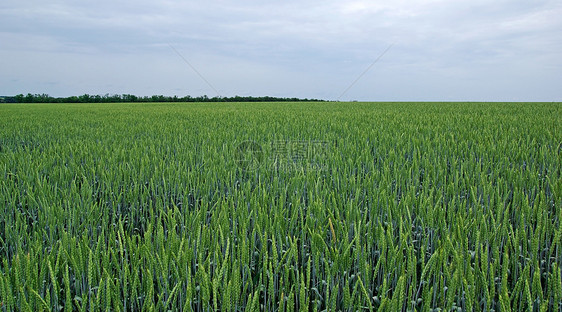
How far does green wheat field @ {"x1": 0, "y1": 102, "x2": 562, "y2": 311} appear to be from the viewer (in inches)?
49.9

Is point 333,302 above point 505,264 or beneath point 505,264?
beneath

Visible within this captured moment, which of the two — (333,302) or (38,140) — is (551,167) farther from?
(38,140)

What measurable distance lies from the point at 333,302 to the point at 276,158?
7.65ft

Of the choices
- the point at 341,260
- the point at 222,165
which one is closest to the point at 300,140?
the point at 222,165

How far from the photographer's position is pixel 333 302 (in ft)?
4.04

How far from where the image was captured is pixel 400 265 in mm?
1447

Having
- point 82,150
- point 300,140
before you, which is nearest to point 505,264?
point 300,140

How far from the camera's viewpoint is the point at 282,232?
5.53 ft

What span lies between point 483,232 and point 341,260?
2.34ft

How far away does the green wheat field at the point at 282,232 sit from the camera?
1.27 meters

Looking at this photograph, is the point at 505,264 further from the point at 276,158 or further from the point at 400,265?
the point at 276,158

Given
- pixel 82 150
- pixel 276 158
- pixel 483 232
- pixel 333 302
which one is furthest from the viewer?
pixel 82 150

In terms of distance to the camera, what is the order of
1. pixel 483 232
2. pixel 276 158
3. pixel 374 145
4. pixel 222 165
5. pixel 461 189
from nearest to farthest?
1. pixel 483 232
2. pixel 461 189
3. pixel 222 165
4. pixel 276 158
5. pixel 374 145

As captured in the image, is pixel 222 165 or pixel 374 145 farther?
pixel 374 145
